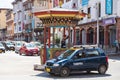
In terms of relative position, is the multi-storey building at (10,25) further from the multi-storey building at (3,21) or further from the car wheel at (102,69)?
the car wheel at (102,69)

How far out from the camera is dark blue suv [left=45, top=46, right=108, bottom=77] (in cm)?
2067

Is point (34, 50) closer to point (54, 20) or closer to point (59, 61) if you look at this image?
point (54, 20)

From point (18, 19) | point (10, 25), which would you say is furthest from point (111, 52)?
point (10, 25)

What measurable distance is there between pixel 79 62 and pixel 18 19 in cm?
9177

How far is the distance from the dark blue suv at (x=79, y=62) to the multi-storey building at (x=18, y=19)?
83.1m

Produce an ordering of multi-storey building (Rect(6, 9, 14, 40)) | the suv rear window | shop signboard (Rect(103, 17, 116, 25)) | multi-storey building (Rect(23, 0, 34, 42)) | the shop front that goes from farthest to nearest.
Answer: multi-storey building (Rect(6, 9, 14, 40)) → multi-storey building (Rect(23, 0, 34, 42)) → shop signboard (Rect(103, 17, 116, 25)) → the shop front → the suv rear window

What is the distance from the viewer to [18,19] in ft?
366

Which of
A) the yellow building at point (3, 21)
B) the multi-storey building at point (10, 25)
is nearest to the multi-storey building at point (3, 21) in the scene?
the yellow building at point (3, 21)

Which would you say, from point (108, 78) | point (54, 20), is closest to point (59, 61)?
point (108, 78)

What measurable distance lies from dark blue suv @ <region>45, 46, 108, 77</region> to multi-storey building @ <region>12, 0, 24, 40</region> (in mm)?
83106

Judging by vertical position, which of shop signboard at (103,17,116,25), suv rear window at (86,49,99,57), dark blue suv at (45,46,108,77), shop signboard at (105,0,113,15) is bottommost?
dark blue suv at (45,46,108,77)

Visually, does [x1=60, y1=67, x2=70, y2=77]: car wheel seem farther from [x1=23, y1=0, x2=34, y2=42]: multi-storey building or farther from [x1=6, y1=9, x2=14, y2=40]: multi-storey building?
[x1=6, y1=9, x2=14, y2=40]: multi-storey building

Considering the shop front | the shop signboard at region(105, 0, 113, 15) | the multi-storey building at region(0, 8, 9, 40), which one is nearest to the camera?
the shop front

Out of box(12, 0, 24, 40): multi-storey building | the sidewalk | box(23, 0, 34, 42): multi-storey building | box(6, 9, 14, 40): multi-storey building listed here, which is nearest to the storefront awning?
the sidewalk
